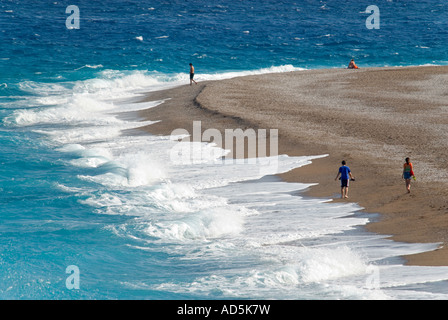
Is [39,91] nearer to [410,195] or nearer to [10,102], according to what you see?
[10,102]

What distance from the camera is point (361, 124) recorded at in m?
24.3

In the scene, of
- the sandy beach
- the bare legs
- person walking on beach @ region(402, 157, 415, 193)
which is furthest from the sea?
person walking on beach @ region(402, 157, 415, 193)

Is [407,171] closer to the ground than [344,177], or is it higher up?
higher up

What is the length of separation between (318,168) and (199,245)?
6797 mm

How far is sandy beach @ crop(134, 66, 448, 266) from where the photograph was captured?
49.0ft

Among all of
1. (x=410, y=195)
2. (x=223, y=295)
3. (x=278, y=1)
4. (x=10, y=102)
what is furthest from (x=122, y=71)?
(x=278, y=1)

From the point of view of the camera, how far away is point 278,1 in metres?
91.8

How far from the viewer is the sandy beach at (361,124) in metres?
14.9

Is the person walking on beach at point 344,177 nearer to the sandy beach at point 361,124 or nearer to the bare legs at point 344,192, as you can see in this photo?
the bare legs at point 344,192
